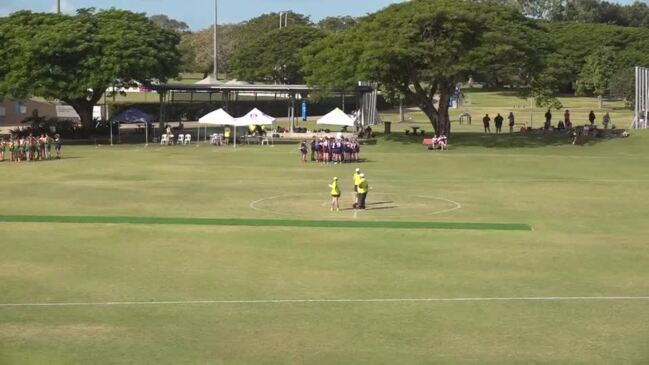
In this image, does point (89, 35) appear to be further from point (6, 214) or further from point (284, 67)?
point (284, 67)

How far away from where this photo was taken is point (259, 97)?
109438 mm

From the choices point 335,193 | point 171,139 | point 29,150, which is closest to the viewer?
point 335,193

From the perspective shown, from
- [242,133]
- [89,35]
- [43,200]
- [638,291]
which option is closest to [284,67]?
[242,133]

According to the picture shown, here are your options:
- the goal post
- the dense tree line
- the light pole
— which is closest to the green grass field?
the dense tree line

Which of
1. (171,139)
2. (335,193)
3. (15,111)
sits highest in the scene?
(15,111)

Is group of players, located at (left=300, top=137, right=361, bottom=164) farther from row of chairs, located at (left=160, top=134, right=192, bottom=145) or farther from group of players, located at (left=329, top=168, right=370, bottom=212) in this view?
group of players, located at (left=329, top=168, right=370, bottom=212)

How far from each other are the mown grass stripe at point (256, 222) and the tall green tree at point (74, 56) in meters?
34.1

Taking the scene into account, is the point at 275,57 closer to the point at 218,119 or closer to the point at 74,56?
the point at 74,56

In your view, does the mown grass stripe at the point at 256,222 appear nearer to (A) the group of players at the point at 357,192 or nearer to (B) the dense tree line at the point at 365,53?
(A) the group of players at the point at 357,192

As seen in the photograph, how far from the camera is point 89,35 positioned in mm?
64562

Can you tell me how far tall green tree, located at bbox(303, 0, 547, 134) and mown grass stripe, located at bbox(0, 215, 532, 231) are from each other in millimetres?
31005

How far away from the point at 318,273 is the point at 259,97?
89646mm

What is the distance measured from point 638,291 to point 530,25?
4962cm

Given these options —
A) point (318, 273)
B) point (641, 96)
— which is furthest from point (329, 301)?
point (641, 96)
